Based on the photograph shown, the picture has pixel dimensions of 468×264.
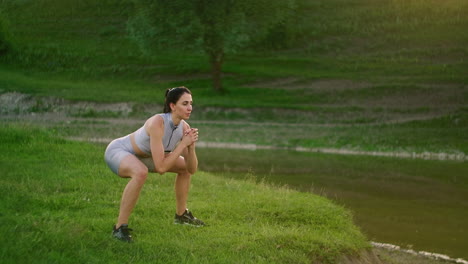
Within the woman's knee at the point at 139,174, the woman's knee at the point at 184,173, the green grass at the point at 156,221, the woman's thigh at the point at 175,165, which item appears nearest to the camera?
the green grass at the point at 156,221

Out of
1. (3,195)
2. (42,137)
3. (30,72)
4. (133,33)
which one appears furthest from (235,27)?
(3,195)

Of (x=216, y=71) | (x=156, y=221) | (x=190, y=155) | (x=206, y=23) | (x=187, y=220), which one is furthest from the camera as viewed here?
(x=216, y=71)

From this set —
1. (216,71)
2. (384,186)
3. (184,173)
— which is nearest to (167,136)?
(184,173)

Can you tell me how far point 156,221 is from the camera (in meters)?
10.5

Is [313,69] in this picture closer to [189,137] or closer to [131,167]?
[189,137]

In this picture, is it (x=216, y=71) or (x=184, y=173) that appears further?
(x=216, y=71)

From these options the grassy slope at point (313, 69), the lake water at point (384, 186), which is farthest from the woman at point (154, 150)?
the grassy slope at point (313, 69)

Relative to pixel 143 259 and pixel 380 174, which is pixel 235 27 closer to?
pixel 380 174

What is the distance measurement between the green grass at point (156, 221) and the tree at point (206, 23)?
32.7 meters

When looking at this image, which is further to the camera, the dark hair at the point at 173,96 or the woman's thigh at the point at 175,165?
the woman's thigh at the point at 175,165

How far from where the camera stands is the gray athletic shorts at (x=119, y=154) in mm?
9328

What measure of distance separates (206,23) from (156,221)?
3903cm

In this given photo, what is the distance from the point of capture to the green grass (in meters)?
8.41

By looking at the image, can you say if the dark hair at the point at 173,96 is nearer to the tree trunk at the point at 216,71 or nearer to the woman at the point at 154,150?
the woman at the point at 154,150
